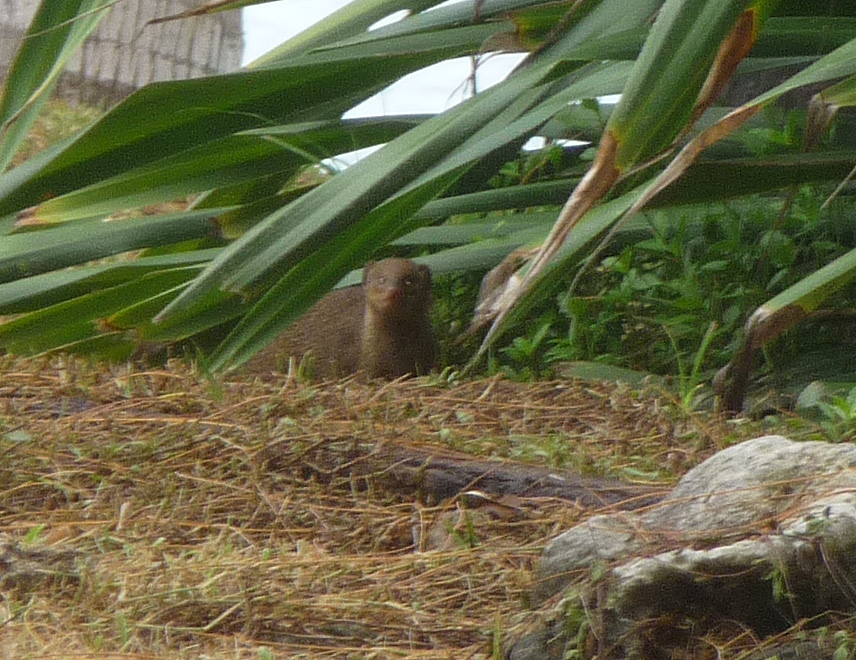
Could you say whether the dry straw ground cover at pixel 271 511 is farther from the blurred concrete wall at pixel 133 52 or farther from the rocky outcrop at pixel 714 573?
the blurred concrete wall at pixel 133 52

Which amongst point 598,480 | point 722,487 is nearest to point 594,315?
point 598,480

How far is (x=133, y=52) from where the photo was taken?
5.98m

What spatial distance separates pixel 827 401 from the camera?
262 cm

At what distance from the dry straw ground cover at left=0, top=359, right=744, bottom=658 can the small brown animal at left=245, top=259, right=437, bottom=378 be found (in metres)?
0.41

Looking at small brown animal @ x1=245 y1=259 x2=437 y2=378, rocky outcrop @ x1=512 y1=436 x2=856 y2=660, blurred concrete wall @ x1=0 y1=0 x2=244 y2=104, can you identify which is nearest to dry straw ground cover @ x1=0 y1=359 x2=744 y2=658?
rocky outcrop @ x1=512 y1=436 x2=856 y2=660

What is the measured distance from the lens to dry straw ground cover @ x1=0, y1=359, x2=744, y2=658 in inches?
68.3

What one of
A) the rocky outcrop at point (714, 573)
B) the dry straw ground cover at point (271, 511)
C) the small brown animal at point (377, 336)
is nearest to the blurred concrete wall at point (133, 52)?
the small brown animal at point (377, 336)

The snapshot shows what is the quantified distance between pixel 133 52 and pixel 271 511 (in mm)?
4194

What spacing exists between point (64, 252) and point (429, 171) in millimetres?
1166

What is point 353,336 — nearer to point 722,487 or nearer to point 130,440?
point 130,440

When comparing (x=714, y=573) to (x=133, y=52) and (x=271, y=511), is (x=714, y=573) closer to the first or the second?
(x=271, y=511)

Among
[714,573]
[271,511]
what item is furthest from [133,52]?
[714,573]

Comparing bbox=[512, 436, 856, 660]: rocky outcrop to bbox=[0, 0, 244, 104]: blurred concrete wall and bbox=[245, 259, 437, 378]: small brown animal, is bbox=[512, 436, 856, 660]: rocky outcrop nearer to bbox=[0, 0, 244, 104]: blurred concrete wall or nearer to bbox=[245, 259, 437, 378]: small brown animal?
bbox=[245, 259, 437, 378]: small brown animal

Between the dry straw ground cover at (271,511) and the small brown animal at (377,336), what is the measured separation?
1.35ft
